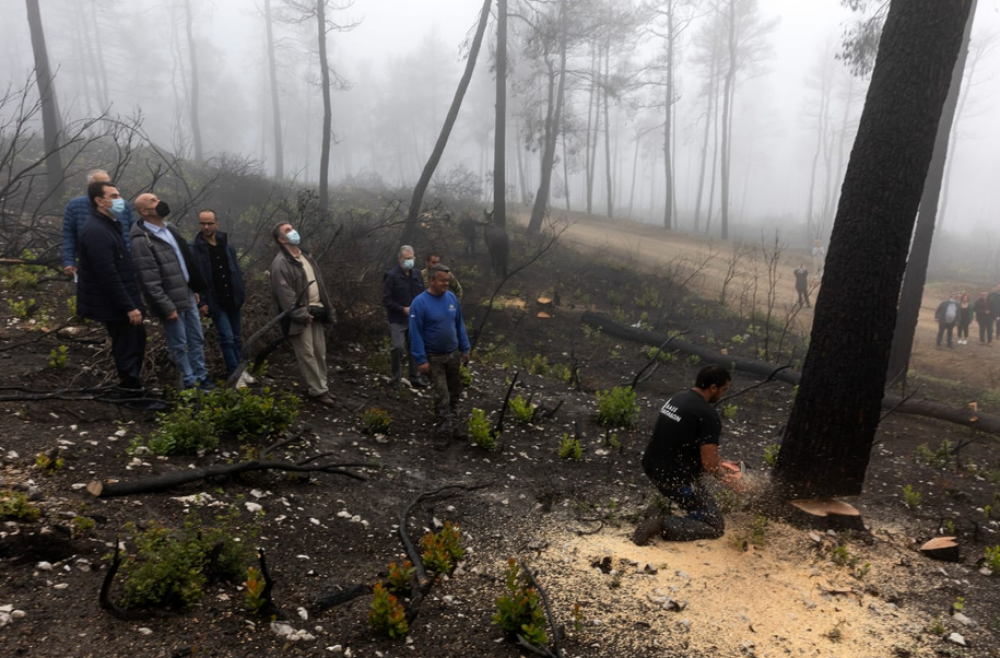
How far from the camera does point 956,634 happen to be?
345 centimetres

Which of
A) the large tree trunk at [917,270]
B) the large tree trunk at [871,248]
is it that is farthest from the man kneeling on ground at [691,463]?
the large tree trunk at [917,270]

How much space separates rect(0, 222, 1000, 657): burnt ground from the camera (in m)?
3.11

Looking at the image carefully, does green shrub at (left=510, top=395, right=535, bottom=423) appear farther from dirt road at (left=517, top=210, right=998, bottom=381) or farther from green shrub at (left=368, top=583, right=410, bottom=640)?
dirt road at (left=517, top=210, right=998, bottom=381)

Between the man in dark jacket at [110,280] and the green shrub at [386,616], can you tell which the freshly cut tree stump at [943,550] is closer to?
the green shrub at [386,616]

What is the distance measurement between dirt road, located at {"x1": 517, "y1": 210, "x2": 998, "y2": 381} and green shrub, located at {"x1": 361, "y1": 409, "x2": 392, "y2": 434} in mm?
11963

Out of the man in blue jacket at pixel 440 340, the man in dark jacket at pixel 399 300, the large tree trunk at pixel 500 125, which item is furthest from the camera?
the large tree trunk at pixel 500 125

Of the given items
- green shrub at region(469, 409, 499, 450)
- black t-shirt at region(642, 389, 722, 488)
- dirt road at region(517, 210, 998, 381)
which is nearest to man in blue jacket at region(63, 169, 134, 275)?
green shrub at region(469, 409, 499, 450)

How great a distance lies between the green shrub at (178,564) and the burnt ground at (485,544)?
120mm

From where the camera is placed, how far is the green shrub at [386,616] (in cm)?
310

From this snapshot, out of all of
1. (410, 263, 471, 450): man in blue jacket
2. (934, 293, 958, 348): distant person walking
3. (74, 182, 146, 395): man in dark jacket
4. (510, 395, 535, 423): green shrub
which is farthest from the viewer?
(934, 293, 958, 348): distant person walking

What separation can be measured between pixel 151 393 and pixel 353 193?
23176 millimetres

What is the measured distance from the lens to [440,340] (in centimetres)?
616

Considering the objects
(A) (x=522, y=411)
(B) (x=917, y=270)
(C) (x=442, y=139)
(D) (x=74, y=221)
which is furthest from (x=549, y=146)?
(D) (x=74, y=221)

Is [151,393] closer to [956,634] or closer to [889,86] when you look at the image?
[956,634]
